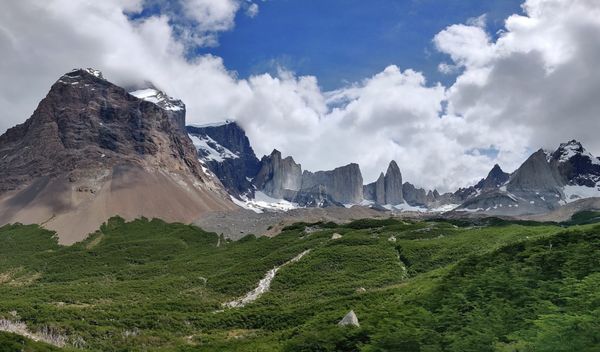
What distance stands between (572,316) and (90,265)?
150 metres

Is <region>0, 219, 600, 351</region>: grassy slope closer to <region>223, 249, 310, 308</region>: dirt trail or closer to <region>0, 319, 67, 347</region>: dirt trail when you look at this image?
<region>0, 319, 67, 347</region>: dirt trail

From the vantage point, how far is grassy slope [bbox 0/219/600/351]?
33.1 metres

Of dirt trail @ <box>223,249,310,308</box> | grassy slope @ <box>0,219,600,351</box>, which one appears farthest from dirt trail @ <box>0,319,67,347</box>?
dirt trail @ <box>223,249,310,308</box>

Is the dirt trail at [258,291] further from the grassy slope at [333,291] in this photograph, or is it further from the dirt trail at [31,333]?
the dirt trail at [31,333]

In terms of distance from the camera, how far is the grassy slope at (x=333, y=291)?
3312 centimetres

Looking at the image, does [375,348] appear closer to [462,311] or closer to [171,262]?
[462,311]

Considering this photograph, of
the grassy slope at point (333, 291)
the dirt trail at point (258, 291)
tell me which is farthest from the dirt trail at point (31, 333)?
the dirt trail at point (258, 291)

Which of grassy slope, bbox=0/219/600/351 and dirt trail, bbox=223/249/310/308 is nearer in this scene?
grassy slope, bbox=0/219/600/351

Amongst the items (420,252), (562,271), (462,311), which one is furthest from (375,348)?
(420,252)

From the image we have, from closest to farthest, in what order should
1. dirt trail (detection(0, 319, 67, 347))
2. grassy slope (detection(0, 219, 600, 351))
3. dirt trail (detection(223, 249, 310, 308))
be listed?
grassy slope (detection(0, 219, 600, 351)) < dirt trail (detection(0, 319, 67, 347)) < dirt trail (detection(223, 249, 310, 308))

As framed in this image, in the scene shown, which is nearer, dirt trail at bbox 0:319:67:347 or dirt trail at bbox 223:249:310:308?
dirt trail at bbox 0:319:67:347

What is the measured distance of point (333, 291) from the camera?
8619 cm

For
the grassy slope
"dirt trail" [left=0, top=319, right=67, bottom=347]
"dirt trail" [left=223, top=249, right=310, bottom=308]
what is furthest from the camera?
"dirt trail" [left=223, top=249, right=310, bottom=308]

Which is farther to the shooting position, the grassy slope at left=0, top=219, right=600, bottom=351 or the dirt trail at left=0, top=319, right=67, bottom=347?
the dirt trail at left=0, top=319, right=67, bottom=347
